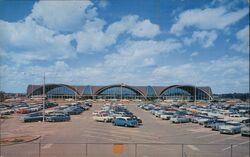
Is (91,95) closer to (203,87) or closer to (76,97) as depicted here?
(76,97)

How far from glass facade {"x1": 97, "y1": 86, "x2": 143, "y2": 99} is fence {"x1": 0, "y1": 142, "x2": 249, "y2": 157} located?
140m

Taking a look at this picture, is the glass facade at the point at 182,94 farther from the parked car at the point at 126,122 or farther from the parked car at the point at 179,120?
the parked car at the point at 126,122

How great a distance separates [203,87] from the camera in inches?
6619

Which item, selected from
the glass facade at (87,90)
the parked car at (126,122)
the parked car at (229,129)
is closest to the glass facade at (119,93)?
the glass facade at (87,90)

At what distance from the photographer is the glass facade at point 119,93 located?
16875 cm

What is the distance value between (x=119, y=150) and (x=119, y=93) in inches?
5772

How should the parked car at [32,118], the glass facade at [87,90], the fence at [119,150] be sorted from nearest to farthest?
the fence at [119,150] → the parked car at [32,118] → the glass facade at [87,90]

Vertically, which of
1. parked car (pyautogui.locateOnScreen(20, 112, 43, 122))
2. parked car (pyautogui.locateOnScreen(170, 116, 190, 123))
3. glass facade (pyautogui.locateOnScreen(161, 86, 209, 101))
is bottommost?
parked car (pyautogui.locateOnScreen(170, 116, 190, 123))

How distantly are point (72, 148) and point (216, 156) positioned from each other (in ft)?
35.8

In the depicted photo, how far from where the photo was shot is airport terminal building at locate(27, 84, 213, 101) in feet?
536

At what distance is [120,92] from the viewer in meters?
169

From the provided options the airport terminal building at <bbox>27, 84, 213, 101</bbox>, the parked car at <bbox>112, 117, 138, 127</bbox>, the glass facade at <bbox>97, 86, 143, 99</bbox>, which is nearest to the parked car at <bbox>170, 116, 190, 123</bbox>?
the parked car at <bbox>112, 117, 138, 127</bbox>

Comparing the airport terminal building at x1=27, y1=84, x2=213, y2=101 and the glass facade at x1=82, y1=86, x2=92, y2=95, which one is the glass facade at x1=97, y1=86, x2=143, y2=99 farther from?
the glass facade at x1=82, y1=86, x2=92, y2=95

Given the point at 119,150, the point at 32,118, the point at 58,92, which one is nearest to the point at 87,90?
the point at 58,92
